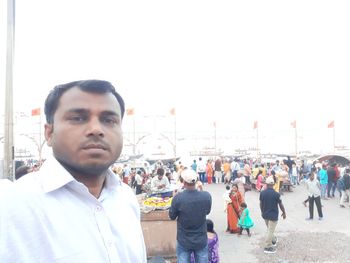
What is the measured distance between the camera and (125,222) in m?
1.54

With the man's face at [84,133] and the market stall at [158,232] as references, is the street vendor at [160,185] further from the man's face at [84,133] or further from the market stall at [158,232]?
the man's face at [84,133]

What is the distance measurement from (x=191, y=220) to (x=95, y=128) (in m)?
3.72

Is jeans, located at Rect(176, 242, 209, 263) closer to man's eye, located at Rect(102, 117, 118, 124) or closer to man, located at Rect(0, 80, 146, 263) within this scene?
man, located at Rect(0, 80, 146, 263)

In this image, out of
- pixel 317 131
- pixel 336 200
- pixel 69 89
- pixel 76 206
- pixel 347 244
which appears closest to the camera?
pixel 76 206

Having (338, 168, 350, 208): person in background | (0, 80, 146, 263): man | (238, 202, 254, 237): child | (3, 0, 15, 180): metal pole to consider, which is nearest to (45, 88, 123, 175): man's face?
(0, 80, 146, 263): man

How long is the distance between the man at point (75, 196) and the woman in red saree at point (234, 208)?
7.74m

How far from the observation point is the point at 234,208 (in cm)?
908

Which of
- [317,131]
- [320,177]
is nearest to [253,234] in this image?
[320,177]

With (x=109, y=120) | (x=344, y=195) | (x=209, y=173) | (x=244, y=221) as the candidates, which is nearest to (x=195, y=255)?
(x=109, y=120)

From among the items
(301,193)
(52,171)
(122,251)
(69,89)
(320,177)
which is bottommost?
(301,193)

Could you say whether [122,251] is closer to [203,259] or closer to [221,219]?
[203,259]

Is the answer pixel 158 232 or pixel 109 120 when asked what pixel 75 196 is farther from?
pixel 158 232

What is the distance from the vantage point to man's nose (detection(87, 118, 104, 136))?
1390 millimetres

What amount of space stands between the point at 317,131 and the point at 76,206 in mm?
94036
